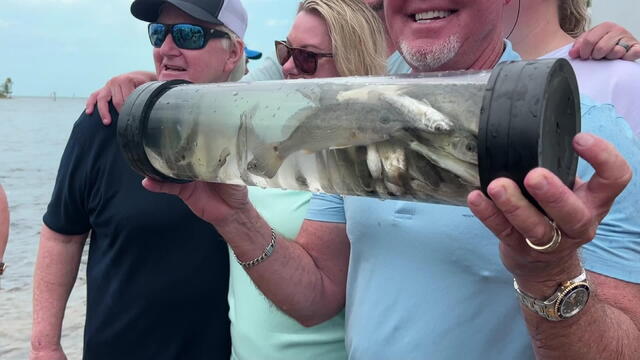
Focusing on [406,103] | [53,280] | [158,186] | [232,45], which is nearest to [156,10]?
[232,45]

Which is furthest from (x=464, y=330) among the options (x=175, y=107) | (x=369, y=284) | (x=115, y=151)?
(x=115, y=151)

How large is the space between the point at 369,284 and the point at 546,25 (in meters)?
1.28

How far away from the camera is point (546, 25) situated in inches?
87.1

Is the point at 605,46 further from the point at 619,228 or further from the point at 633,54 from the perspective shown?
the point at 619,228

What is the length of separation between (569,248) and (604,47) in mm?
1179

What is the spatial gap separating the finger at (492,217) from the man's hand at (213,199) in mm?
827

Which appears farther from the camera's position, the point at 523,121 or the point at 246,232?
the point at 246,232

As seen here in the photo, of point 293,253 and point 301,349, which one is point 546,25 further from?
point 301,349

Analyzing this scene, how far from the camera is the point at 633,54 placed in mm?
1915

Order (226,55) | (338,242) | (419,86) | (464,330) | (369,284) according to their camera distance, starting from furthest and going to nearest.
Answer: (226,55) < (338,242) < (369,284) < (464,330) < (419,86)

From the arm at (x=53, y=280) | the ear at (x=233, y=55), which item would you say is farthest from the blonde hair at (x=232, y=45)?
the arm at (x=53, y=280)

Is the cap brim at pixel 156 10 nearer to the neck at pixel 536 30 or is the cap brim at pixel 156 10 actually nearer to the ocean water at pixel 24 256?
the neck at pixel 536 30

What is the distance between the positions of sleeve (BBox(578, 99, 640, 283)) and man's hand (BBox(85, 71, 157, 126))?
1.80 m

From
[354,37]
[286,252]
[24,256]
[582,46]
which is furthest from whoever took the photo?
[24,256]
